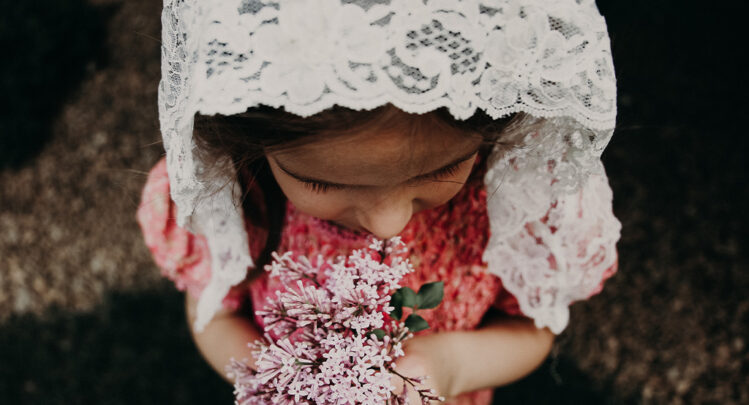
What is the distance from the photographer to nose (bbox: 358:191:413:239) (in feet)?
2.82

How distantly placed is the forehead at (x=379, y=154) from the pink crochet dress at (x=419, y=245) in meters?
0.39

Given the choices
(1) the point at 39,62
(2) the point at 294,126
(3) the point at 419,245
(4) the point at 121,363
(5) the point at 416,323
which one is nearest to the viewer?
(2) the point at 294,126

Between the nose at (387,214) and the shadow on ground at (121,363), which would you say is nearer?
the nose at (387,214)

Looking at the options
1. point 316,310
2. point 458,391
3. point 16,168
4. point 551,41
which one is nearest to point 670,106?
point 458,391

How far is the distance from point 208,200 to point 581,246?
0.76 metres

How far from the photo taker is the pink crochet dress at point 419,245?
121cm

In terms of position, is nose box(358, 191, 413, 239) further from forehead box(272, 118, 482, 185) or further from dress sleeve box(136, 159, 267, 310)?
dress sleeve box(136, 159, 267, 310)

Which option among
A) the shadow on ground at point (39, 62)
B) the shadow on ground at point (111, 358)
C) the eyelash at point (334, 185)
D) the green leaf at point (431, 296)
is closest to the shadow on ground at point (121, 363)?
the shadow on ground at point (111, 358)

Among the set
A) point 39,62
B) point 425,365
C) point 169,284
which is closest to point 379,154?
point 425,365

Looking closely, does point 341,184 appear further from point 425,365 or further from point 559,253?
point 559,253

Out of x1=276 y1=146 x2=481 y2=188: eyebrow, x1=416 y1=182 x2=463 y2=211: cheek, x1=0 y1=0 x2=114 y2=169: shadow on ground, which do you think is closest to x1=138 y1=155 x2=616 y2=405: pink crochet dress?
x1=416 y1=182 x2=463 y2=211: cheek

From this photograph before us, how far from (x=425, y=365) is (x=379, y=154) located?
500 millimetres

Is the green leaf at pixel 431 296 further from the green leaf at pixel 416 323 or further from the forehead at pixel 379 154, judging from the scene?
the forehead at pixel 379 154

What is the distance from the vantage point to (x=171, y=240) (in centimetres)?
130
